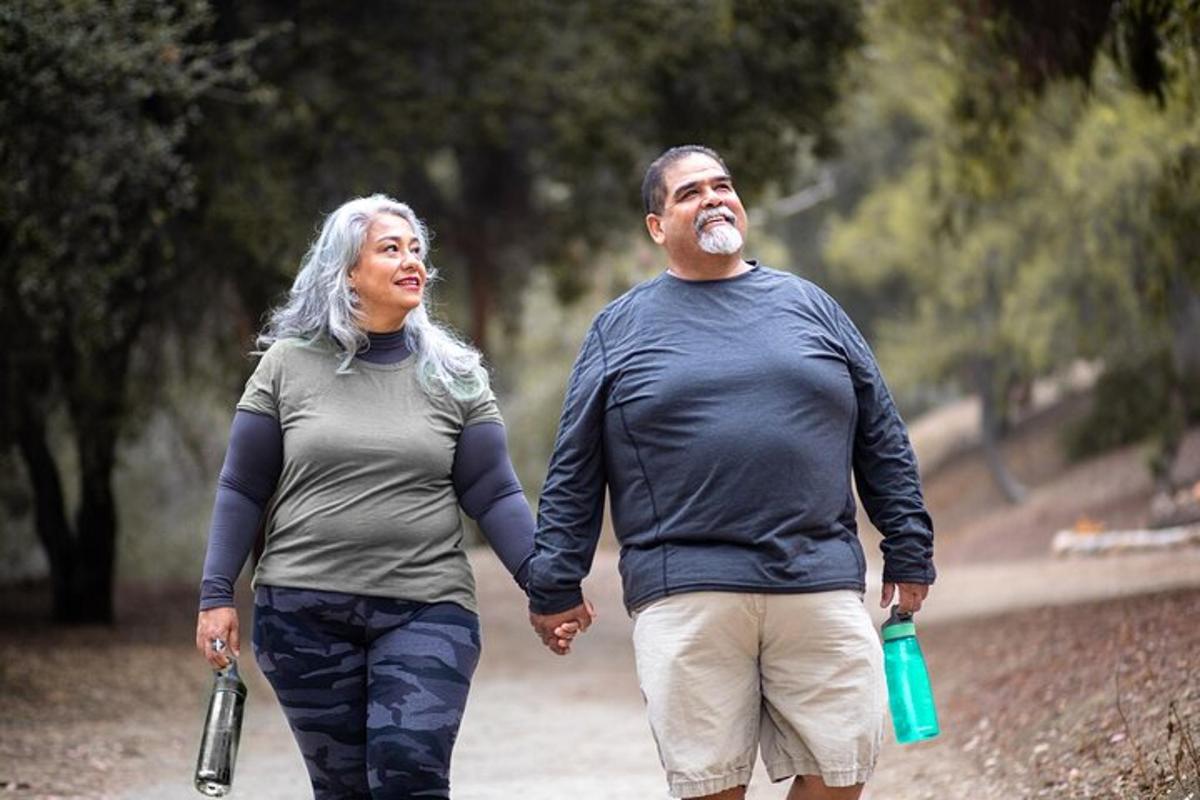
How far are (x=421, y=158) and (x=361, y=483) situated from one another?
12.6 meters

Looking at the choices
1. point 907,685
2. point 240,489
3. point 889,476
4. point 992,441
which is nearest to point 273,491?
point 240,489

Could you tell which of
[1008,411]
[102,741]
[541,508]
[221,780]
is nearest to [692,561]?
[541,508]

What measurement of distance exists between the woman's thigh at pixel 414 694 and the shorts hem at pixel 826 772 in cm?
83

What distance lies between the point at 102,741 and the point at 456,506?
611 cm

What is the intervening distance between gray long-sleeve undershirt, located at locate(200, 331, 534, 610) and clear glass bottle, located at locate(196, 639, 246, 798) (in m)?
0.22

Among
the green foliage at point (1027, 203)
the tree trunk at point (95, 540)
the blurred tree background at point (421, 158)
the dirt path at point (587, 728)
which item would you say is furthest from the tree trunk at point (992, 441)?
the tree trunk at point (95, 540)

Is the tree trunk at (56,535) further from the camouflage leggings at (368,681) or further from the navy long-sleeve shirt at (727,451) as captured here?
the navy long-sleeve shirt at (727,451)

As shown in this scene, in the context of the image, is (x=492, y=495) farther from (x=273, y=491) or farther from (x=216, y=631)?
(x=216, y=631)

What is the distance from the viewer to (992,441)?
1259 inches

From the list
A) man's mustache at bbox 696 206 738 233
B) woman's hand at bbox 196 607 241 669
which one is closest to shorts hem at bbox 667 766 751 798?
woman's hand at bbox 196 607 241 669

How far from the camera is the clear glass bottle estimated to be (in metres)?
4.96

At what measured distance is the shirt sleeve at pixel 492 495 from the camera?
5.15m

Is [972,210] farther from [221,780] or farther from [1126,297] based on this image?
[221,780]

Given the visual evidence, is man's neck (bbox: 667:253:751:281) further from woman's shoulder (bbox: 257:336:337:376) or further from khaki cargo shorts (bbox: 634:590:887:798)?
woman's shoulder (bbox: 257:336:337:376)
